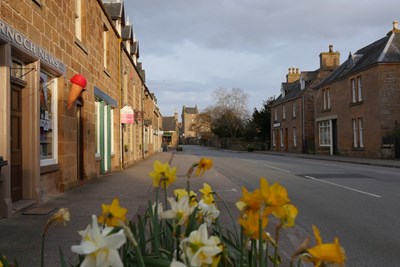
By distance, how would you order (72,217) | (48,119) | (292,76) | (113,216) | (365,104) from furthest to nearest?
1. (292,76)
2. (365,104)
3. (48,119)
4. (72,217)
5. (113,216)

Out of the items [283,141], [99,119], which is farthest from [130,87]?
[283,141]

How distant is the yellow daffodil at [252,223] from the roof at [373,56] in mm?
29810

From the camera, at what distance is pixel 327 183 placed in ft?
47.0

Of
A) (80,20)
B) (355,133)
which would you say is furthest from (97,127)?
(355,133)

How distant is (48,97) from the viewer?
9.59 m

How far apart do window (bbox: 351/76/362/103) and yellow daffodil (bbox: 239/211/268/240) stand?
32.1m

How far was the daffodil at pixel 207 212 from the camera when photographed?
7.72 feet

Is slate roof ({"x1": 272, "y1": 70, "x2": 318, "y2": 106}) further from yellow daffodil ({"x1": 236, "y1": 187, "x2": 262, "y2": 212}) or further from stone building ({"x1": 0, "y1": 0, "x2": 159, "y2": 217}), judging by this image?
yellow daffodil ({"x1": 236, "y1": 187, "x2": 262, "y2": 212})

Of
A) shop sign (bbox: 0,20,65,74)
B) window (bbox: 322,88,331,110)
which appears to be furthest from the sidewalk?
window (bbox: 322,88,331,110)

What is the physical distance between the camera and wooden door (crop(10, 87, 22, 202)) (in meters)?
7.74

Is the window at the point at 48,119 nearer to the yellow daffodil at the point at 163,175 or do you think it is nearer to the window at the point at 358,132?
the yellow daffodil at the point at 163,175

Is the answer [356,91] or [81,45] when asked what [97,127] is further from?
[356,91]

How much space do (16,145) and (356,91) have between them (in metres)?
29.2

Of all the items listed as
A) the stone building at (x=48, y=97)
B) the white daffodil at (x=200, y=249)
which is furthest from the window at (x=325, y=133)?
the white daffodil at (x=200, y=249)
